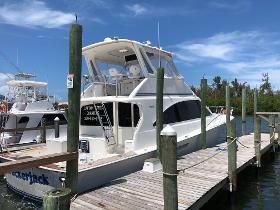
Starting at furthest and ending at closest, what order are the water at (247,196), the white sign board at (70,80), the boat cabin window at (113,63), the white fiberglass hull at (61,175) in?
1. the boat cabin window at (113,63)
2. the water at (247,196)
3. the white fiberglass hull at (61,175)
4. the white sign board at (70,80)

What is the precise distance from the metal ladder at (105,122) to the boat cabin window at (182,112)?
1.88m

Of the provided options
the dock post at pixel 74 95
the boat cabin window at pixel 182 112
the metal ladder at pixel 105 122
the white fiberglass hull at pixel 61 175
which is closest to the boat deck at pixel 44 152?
the white fiberglass hull at pixel 61 175

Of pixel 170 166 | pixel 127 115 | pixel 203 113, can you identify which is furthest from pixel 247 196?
pixel 170 166

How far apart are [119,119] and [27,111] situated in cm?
1005

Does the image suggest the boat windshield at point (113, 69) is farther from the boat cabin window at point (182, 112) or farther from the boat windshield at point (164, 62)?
the boat cabin window at point (182, 112)

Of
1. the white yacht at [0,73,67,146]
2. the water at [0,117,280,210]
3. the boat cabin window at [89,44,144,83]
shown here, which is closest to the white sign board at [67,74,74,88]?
the water at [0,117,280,210]

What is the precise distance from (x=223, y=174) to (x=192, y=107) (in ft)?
14.8

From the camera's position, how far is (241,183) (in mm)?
11250

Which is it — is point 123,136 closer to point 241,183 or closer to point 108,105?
point 108,105

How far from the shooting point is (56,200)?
4543 millimetres

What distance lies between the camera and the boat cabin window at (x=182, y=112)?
37.5 ft

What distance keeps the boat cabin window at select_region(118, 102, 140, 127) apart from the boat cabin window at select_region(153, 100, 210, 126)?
1183 mm

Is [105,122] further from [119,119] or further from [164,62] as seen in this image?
[164,62]

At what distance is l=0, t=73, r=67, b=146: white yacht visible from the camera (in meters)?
17.9
